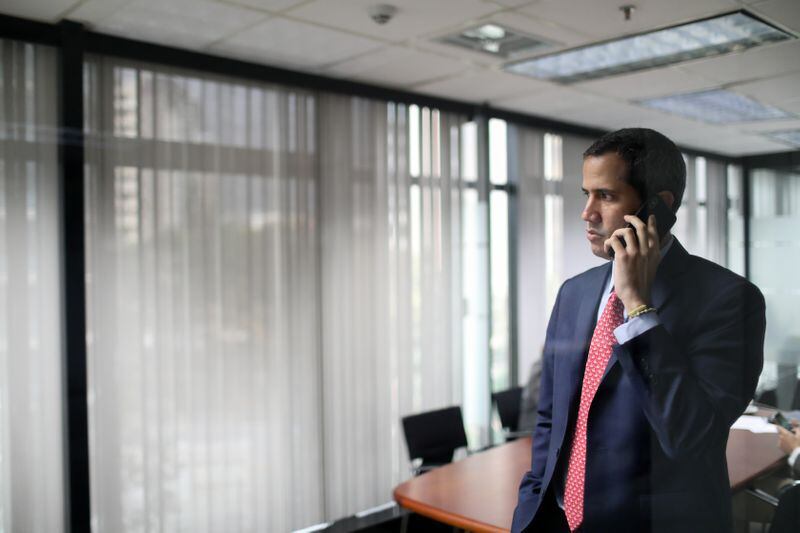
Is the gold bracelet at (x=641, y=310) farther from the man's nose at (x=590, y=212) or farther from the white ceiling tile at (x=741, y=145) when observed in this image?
the white ceiling tile at (x=741, y=145)

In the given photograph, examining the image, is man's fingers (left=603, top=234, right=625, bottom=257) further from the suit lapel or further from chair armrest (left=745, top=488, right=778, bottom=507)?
chair armrest (left=745, top=488, right=778, bottom=507)

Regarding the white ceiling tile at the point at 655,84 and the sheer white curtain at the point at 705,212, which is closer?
the sheer white curtain at the point at 705,212

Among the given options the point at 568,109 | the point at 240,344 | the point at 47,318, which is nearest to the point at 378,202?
the point at 240,344

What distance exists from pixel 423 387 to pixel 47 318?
2.51m

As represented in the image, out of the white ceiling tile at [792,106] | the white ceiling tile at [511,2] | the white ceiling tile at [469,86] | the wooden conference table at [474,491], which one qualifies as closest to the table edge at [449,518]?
the wooden conference table at [474,491]

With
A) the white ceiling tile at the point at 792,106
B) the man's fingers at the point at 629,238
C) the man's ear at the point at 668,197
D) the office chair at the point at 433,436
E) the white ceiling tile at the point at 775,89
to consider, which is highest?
the white ceiling tile at the point at 775,89

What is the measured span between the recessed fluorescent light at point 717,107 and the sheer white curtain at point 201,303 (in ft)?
10.0

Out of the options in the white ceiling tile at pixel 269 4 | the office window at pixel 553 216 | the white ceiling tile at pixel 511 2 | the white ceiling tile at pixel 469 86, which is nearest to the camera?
the office window at pixel 553 216

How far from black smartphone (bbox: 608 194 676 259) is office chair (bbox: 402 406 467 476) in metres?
2.81

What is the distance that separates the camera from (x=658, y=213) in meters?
1.03

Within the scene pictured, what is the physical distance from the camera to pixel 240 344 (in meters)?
3.99

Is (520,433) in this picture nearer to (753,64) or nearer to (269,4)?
(269,4)

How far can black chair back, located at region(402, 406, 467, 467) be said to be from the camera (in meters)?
3.69

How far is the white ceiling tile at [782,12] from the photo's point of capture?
1.01 metres
